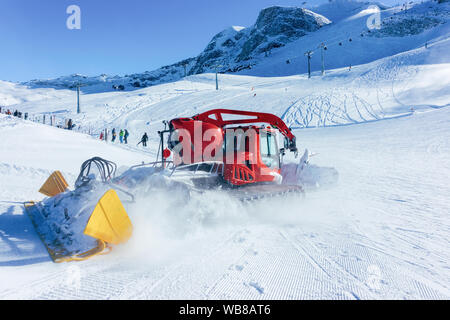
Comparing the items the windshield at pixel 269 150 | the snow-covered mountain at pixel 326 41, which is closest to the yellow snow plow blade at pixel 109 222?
the windshield at pixel 269 150

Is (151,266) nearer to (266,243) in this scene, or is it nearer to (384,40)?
(266,243)

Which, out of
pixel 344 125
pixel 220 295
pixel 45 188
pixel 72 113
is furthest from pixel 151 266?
pixel 72 113

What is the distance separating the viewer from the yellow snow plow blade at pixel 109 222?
3.05m

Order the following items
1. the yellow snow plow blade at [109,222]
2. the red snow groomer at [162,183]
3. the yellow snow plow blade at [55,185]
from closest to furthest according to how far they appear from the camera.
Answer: the yellow snow plow blade at [109,222] → the red snow groomer at [162,183] → the yellow snow plow blade at [55,185]

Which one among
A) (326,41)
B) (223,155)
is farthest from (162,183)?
(326,41)

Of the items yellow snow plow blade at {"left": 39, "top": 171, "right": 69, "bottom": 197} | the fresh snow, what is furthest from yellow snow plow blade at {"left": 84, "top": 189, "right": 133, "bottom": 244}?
yellow snow plow blade at {"left": 39, "top": 171, "right": 69, "bottom": 197}

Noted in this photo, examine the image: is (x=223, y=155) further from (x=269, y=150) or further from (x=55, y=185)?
(x=55, y=185)

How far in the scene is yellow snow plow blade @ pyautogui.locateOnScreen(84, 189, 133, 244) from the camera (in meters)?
3.05

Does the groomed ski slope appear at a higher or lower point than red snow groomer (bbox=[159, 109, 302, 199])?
lower

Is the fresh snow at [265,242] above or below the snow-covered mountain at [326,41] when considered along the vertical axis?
below

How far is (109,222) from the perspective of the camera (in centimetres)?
319

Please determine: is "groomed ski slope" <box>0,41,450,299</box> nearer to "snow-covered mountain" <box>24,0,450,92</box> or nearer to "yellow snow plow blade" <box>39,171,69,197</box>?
"yellow snow plow blade" <box>39,171,69,197</box>

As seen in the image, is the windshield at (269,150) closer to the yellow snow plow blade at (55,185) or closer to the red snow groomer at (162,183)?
the red snow groomer at (162,183)

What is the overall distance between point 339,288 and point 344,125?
2057 centimetres
